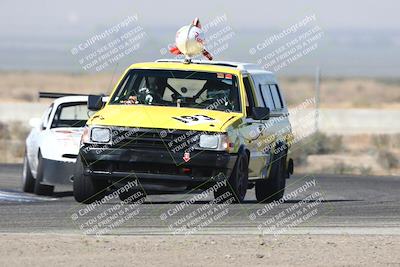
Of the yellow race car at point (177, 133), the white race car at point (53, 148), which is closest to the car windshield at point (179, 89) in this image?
the yellow race car at point (177, 133)

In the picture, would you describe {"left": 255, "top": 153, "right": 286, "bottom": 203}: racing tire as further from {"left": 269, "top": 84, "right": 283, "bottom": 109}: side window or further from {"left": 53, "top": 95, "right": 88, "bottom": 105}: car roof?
{"left": 53, "top": 95, "right": 88, "bottom": 105}: car roof

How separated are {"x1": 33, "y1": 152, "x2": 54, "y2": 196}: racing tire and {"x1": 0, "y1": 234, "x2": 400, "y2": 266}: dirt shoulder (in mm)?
5995

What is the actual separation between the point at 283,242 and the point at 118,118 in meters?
3.67

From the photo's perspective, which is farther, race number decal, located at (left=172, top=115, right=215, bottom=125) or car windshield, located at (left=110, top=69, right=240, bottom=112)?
car windshield, located at (left=110, top=69, right=240, bottom=112)

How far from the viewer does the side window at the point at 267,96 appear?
17.7 meters

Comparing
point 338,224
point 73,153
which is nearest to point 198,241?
point 338,224

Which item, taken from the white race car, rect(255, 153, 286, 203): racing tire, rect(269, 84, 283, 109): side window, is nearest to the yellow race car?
rect(255, 153, 286, 203): racing tire

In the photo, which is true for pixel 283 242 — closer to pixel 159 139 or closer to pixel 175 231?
pixel 175 231

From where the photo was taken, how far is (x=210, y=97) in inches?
647

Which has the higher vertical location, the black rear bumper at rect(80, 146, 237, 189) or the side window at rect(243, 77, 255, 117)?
the side window at rect(243, 77, 255, 117)

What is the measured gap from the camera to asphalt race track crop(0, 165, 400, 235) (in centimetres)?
1359

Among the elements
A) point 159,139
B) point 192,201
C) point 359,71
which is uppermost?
point 159,139

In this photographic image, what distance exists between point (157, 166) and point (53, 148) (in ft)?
11.6

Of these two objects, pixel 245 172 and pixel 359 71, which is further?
pixel 359 71
